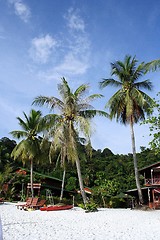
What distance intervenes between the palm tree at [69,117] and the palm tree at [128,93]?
16.0 ft

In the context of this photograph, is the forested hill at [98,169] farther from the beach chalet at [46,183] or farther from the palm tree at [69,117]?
the palm tree at [69,117]

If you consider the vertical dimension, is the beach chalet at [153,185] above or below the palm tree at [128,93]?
below

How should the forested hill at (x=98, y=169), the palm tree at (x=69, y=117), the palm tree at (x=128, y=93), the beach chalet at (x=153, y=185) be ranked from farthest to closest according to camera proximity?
the forested hill at (x=98, y=169) < the beach chalet at (x=153, y=185) < the palm tree at (x=128, y=93) < the palm tree at (x=69, y=117)

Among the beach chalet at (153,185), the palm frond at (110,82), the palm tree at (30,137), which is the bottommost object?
the beach chalet at (153,185)

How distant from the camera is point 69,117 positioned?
19.2 m

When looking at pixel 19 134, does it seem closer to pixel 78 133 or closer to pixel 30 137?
pixel 30 137

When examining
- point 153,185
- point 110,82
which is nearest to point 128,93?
point 110,82

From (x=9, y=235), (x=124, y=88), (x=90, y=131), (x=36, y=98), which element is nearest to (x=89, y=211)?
(x=90, y=131)

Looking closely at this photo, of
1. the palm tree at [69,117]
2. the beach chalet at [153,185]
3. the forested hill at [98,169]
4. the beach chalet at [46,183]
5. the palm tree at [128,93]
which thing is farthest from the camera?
the forested hill at [98,169]

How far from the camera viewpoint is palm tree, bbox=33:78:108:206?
60.2ft

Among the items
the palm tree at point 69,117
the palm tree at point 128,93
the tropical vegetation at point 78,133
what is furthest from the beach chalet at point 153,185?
the palm tree at point 69,117

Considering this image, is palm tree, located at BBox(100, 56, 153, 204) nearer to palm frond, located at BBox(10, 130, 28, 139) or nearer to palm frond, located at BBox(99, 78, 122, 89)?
palm frond, located at BBox(99, 78, 122, 89)

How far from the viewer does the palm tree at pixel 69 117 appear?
18.3 meters

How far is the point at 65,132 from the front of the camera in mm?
18641
